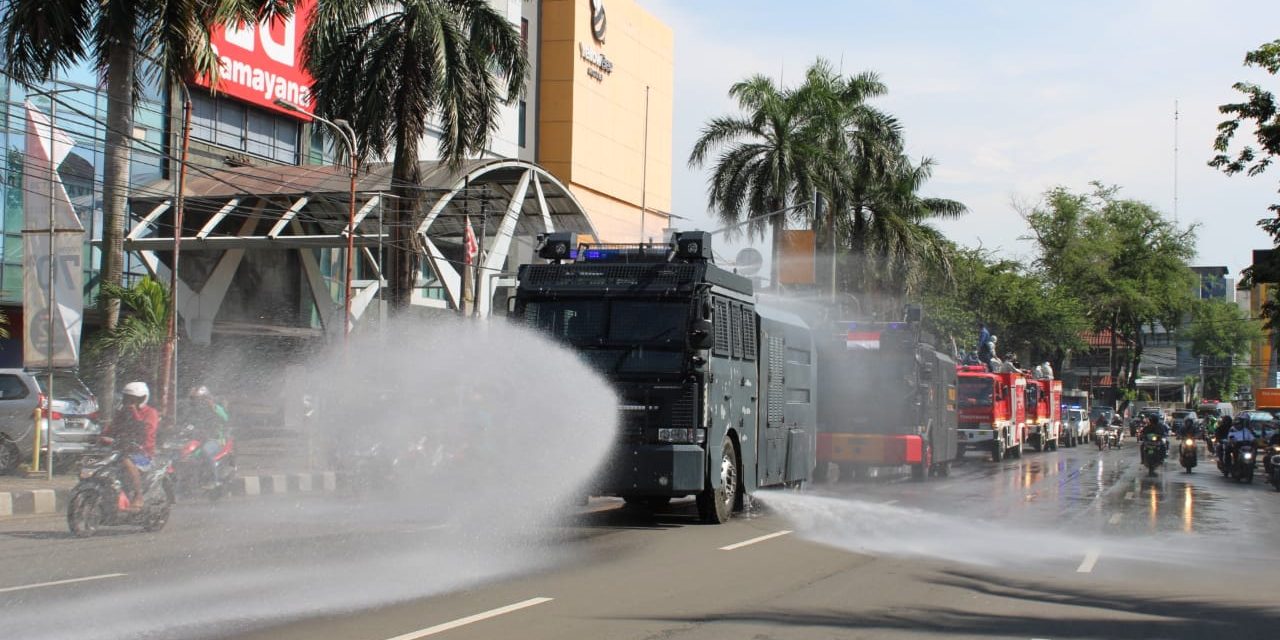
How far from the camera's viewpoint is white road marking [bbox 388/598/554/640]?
7.84 m

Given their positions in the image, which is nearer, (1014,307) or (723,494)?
(723,494)

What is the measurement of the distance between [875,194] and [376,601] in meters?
42.9

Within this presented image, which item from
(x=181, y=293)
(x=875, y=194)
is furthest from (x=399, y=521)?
(x=875, y=194)

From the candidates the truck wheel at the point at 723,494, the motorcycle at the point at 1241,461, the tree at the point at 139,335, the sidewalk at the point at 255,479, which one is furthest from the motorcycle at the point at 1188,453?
the tree at the point at 139,335

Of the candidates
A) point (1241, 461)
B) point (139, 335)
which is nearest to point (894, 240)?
point (1241, 461)

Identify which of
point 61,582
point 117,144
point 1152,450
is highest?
point 117,144

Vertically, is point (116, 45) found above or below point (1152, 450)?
above

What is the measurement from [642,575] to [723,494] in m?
4.51

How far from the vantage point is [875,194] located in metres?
49.9

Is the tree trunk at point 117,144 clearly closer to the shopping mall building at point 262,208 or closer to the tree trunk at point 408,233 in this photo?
the tree trunk at point 408,233

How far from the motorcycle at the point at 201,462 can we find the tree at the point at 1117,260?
224ft

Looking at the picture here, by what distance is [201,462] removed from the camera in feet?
56.3

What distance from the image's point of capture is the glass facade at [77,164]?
101 feet

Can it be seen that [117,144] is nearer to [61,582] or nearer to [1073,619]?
[61,582]
